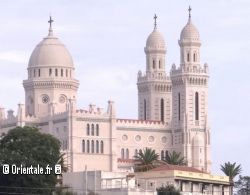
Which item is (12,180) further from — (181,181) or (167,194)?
(181,181)

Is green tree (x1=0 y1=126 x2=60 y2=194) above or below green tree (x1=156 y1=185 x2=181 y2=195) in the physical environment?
above

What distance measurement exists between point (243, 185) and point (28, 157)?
48.5m

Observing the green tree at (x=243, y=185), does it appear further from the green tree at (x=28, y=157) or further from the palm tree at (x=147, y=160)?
the green tree at (x=28, y=157)

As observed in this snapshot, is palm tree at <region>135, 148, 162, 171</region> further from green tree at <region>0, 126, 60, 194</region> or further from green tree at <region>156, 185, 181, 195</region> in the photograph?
green tree at <region>0, 126, 60, 194</region>

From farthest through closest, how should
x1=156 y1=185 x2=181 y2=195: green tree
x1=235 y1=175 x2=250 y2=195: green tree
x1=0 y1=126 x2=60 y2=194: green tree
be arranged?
x1=235 y1=175 x2=250 y2=195: green tree
x1=156 y1=185 x2=181 y2=195: green tree
x1=0 y1=126 x2=60 y2=194: green tree

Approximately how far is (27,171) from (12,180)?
4.43 feet

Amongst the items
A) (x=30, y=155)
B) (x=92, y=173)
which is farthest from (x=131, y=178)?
(x=30, y=155)

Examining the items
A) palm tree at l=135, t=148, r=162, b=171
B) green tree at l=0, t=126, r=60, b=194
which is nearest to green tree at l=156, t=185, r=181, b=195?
green tree at l=0, t=126, r=60, b=194

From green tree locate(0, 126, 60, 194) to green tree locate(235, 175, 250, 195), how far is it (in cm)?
3716

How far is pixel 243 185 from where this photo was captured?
185500mm

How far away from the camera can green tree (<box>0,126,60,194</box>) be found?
13675cm

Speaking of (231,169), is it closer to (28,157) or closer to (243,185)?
(243,185)

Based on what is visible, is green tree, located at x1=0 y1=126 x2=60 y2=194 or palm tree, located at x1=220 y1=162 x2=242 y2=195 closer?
green tree, located at x1=0 y1=126 x2=60 y2=194

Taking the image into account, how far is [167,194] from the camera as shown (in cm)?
14825
